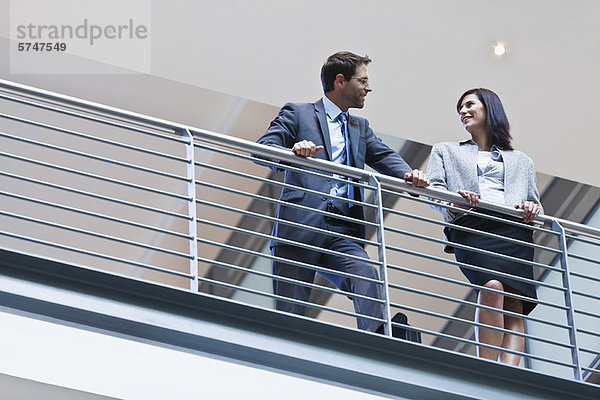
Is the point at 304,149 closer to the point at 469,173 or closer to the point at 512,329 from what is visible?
the point at 469,173

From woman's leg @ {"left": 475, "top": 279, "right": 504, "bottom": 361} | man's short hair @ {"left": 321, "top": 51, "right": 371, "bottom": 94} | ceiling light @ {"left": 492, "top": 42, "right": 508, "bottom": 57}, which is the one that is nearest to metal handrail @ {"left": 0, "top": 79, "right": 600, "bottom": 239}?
woman's leg @ {"left": 475, "top": 279, "right": 504, "bottom": 361}

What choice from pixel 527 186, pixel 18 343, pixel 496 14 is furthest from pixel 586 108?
pixel 18 343

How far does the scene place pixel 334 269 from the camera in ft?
14.3

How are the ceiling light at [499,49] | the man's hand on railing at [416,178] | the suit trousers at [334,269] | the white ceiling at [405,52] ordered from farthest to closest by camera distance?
the ceiling light at [499,49] < the white ceiling at [405,52] < the man's hand on railing at [416,178] < the suit trousers at [334,269]

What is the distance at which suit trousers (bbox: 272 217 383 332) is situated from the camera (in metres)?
4.23

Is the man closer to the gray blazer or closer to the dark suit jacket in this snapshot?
the dark suit jacket

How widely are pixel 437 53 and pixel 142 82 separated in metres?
2.06

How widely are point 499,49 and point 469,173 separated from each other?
2.45 meters

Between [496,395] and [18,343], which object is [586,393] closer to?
[496,395]

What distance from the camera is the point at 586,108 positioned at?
7258mm

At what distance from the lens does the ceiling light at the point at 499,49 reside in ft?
22.6

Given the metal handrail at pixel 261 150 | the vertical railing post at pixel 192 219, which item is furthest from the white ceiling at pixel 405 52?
the vertical railing post at pixel 192 219

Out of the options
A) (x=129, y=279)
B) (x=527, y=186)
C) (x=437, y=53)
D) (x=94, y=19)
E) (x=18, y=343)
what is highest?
(x=437, y=53)

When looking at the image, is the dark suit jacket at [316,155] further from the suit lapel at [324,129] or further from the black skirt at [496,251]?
the black skirt at [496,251]
